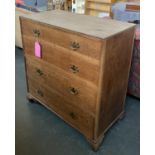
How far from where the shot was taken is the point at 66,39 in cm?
130

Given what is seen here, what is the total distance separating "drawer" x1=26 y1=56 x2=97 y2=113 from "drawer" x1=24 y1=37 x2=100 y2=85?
5 cm

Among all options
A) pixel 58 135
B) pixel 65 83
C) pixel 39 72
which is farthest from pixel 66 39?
pixel 58 135

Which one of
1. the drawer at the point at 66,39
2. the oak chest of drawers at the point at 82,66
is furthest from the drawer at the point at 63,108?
the drawer at the point at 66,39

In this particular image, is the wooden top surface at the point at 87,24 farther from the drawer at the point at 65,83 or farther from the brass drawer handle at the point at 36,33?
the drawer at the point at 65,83

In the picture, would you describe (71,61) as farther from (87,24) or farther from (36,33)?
(36,33)

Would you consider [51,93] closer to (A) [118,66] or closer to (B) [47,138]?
(B) [47,138]

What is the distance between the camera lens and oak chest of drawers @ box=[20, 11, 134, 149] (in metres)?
1.18

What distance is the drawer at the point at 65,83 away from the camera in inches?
51.0

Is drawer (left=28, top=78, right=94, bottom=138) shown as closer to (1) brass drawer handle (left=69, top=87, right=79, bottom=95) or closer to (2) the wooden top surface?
(1) brass drawer handle (left=69, top=87, right=79, bottom=95)

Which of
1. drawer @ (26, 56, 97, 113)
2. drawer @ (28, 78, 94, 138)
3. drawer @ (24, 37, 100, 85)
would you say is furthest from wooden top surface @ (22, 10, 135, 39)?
drawer @ (28, 78, 94, 138)

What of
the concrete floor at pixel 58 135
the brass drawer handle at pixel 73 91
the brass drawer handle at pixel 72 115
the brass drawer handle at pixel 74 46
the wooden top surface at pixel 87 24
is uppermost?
the wooden top surface at pixel 87 24

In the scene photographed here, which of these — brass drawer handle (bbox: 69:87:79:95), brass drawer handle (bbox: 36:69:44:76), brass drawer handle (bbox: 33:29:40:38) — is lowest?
brass drawer handle (bbox: 69:87:79:95)

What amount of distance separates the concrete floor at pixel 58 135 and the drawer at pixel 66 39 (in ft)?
2.48
